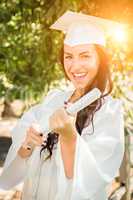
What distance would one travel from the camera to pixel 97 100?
8.61ft

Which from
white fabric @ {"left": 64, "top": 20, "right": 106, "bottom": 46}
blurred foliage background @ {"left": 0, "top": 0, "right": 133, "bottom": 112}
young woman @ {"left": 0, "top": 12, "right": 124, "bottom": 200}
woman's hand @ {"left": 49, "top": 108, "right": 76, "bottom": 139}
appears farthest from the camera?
blurred foliage background @ {"left": 0, "top": 0, "right": 133, "bottom": 112}

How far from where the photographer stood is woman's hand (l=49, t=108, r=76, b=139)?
92.7 inches

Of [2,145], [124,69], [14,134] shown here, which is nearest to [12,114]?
[2,145]

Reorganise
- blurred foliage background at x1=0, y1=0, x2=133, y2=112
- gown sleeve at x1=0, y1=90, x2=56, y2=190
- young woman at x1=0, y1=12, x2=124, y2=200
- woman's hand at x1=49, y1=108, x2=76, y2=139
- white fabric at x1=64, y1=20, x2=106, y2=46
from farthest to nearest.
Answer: blurred foliage background at x1=0, y1=0, x2=133, y2=112, gown sleeve at x1=0, y1=90, x2=56, y2=190, white fabric at x1=64, y1=20, x2=106, y2=46, young woman at x1=0, y1=12, x2=124, y2=200, woman's hand at x1=49, y1=108, x2=76, y2=139

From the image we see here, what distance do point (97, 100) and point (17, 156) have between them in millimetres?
562

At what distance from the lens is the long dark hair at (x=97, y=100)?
258 centimetres

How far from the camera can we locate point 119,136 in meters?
2.55

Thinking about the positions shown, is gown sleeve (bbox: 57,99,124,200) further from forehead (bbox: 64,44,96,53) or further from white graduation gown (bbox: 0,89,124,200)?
forehead (bbox: 64,44,96,53)

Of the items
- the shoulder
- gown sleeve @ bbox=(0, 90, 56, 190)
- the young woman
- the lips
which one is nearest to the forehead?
the young woman

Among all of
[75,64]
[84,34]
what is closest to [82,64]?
[75,64]

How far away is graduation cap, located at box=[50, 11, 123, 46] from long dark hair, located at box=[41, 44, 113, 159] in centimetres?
6

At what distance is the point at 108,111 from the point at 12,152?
2.02 feet

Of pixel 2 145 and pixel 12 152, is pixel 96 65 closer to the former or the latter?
pixel 12 152

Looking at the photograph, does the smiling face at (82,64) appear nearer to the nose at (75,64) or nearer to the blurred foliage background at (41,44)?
the nose at (75,64)
